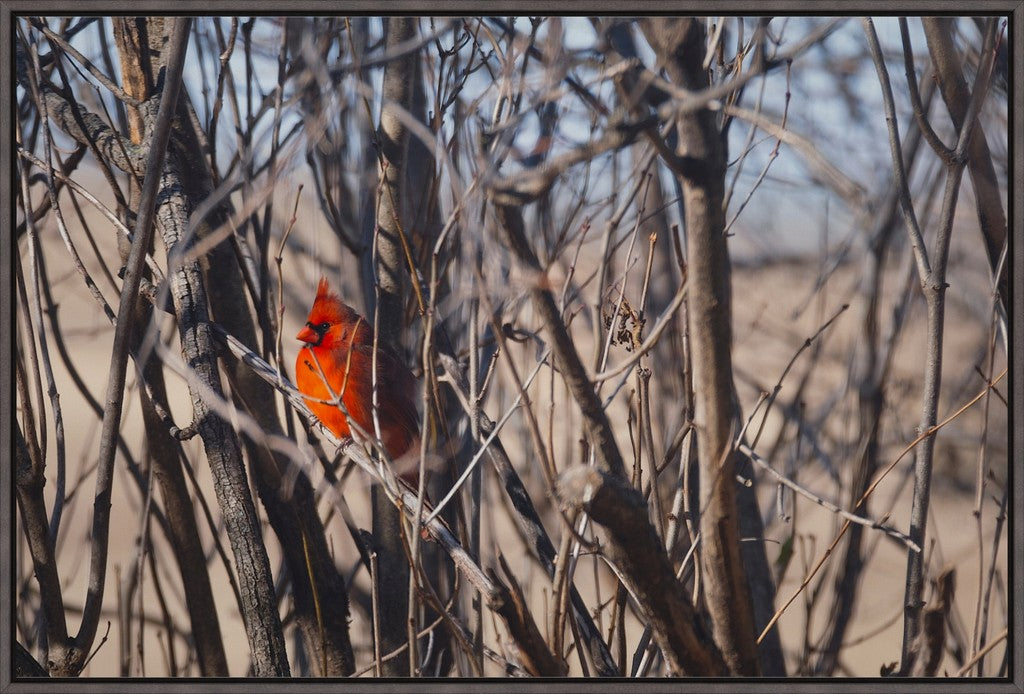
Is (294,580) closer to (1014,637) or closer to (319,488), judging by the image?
(319,488)

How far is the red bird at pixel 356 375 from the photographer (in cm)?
228

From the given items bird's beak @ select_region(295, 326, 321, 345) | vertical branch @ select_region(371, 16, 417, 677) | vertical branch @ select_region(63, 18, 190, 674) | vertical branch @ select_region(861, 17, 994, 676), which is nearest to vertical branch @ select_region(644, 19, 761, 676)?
vertical branch @ select_region(861, 17, 994, 676)

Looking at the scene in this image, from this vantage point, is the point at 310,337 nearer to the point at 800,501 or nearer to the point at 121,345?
the point at 121,345

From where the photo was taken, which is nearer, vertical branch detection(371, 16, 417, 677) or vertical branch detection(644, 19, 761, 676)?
vertical branch detection(644, 19, 761, 676)

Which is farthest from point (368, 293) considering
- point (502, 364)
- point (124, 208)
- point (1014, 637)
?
point (1014, 637)

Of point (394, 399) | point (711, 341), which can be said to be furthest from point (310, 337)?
point (711, 341)

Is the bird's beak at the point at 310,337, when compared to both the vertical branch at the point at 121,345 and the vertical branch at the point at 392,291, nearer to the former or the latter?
the vertical branch at the point at 392,291

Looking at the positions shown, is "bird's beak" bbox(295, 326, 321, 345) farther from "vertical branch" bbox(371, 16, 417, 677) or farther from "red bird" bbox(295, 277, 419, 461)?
"vertical branch" bbox(371, 16, 417, 677)

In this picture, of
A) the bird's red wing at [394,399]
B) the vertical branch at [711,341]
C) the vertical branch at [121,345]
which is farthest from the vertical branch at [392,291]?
the vertical branch at [711,341]

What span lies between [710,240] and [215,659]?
1811 mm

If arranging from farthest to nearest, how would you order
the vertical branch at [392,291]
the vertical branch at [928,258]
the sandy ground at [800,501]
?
the sandy ground at [800,501], the vertical branch at [392,291], the vertical branch at [928,258]

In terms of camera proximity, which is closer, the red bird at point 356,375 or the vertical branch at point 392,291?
the vertical branch at point 392,291

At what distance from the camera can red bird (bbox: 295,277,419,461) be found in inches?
89.7

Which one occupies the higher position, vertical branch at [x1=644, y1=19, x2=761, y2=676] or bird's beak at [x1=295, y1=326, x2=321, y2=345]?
bird's beak at [x1=295, y1=326, x2=321, y2=345]
